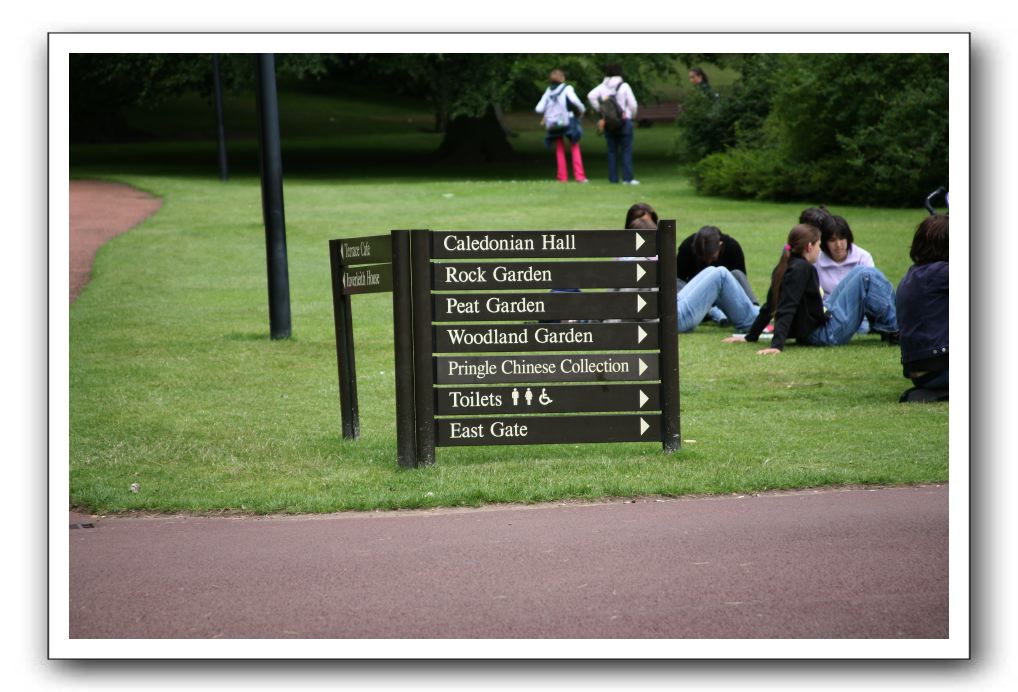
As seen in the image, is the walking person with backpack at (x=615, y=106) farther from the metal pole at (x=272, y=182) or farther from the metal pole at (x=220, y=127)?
the metal pole at (x=272, y=182)

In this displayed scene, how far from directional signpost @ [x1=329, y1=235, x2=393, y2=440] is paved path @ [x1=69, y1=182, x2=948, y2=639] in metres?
1.56

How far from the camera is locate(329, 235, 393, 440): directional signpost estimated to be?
7680 millimetres

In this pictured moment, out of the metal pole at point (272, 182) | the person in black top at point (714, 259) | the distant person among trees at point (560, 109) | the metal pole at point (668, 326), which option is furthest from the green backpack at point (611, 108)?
the metal pole at point (668, 326)

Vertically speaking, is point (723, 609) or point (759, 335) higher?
point (759, 335)

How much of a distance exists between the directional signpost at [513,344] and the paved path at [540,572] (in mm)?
687

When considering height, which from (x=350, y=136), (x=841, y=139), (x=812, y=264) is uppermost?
(x=350, y=136)

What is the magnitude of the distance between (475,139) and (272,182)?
2712 centimetres

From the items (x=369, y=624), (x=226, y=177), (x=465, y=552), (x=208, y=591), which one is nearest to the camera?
(x=369, y=624)

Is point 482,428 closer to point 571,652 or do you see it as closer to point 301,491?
point 301,491

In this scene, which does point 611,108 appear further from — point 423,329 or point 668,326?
point 423,329

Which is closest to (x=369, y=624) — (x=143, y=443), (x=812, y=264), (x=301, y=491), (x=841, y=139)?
(x=301, y=491)

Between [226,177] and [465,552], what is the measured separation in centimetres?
2701

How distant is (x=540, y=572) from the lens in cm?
570

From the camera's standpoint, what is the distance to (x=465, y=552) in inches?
236
